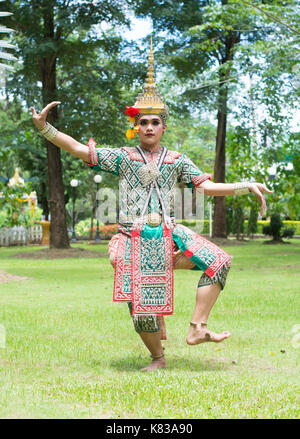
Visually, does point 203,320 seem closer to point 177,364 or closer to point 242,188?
point 177,364

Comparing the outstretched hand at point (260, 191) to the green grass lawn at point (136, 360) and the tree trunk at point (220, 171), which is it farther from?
the tree trunk at point (220, 171)

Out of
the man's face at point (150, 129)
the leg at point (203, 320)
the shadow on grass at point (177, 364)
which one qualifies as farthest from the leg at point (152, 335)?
the man's face at point (150, 129)

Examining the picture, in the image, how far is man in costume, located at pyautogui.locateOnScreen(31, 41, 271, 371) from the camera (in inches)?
184

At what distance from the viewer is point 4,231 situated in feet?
88.4

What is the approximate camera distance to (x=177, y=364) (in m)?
5.03

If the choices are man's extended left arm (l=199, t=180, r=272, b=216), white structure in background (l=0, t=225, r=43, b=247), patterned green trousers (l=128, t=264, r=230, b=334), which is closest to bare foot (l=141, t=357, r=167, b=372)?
patterned green trousers (l=128, t=264, r=230, b=334)

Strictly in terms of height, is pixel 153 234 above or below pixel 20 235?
above

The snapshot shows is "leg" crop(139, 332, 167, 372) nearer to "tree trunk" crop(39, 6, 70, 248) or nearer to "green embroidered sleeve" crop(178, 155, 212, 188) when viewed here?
"green embroidered sleeve" crop(178, 155, 212, 188)

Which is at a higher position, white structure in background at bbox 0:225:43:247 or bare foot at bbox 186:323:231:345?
bare foot at bbox 186:323:231:345

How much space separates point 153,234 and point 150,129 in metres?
0.90

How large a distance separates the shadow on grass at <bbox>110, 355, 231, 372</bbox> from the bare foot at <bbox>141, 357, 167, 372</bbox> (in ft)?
0.20

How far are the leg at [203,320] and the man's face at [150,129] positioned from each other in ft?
4.29

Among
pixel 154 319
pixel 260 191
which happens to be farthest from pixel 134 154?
pixel 154 319
